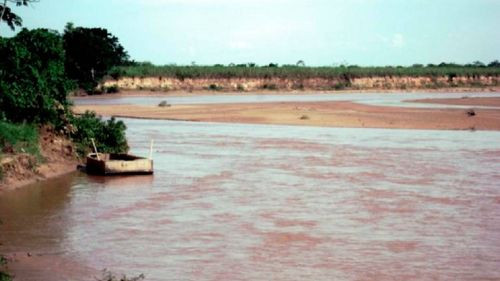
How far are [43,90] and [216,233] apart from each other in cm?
926

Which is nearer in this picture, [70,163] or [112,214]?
[112,214]

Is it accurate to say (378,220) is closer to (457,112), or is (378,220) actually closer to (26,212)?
(26,212)

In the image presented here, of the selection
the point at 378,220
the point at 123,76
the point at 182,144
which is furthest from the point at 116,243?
the point at 123,76

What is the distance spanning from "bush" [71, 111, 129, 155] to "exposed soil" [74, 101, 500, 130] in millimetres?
16167

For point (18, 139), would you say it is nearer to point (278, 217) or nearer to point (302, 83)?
point (278, 217)

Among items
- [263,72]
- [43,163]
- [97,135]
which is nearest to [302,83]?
[263,72]

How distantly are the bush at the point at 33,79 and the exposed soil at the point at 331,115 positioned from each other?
697 inches

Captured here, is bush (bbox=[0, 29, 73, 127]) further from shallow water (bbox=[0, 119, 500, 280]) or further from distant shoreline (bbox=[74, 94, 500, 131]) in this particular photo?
distant shoreline (bbox=[74, 94, 500, 131])

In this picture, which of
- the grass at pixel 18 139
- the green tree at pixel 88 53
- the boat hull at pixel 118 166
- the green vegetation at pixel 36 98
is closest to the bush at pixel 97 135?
the green vegetation at pixel 36 98

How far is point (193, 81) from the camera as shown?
280 ft

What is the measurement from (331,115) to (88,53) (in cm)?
2493

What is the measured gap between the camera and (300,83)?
92.9 m

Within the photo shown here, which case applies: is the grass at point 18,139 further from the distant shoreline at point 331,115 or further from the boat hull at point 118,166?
the distant shoreline at point 331,115

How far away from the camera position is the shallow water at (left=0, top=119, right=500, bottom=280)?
1204 cm
